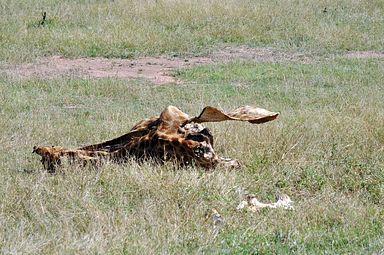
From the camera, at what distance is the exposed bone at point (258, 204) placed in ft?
16.0

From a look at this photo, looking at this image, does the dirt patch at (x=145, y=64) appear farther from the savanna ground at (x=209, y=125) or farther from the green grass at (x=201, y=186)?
the green grass at (x=201, y=186)

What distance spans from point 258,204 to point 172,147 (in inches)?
38.7

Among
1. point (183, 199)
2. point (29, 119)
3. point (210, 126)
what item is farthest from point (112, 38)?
point (183, 199)

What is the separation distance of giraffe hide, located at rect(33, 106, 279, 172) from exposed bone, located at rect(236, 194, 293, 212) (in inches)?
27.0

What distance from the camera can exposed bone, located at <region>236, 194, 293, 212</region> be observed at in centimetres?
486

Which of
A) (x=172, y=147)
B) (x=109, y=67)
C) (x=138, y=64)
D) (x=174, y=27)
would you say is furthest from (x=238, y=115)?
(x=174, y=27)

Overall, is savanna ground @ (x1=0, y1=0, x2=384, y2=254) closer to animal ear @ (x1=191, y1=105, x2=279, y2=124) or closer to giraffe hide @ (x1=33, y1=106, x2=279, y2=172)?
giraffe hide @ (x1=33, y1=106, x2=279, y2=172)

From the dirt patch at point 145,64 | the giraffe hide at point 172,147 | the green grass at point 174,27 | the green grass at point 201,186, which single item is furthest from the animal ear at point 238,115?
the green grass at point 174,27

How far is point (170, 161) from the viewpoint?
5.59 meters

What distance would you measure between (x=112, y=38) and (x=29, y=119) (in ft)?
17.3

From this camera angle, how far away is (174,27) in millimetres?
13883

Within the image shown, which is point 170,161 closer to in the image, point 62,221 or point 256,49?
point 62,221

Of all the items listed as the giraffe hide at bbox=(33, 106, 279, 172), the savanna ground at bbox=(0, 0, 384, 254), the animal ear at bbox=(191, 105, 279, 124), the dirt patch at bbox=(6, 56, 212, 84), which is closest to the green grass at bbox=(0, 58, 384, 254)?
the savanna ground at bbox=(0, 0, 384, 254)

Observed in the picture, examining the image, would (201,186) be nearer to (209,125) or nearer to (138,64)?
(209,125)
